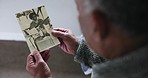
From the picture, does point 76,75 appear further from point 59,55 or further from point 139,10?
point 139,10

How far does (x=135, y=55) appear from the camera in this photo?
54 cm

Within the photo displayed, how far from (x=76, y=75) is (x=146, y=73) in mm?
781

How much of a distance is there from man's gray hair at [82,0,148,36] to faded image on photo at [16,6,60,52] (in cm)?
52

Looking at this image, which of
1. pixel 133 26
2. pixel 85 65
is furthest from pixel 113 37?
pixel 85 65

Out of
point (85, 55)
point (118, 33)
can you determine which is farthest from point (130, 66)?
point (85, 55)

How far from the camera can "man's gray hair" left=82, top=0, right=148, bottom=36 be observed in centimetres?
48

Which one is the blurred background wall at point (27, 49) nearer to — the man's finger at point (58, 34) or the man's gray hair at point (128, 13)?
the man's finger at point (58, 34)

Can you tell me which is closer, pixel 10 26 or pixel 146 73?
pixel 146 73

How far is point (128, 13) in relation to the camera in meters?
0.49

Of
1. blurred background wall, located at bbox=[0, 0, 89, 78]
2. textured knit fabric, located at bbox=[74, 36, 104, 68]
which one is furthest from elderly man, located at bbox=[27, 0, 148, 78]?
blurred background wall, located at bbox=[0, 0, 89, 78]

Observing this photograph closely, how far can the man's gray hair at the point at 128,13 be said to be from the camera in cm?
48

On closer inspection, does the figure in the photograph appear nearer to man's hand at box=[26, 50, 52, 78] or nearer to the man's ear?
man's hand at box=[26, 50, 52, 78]

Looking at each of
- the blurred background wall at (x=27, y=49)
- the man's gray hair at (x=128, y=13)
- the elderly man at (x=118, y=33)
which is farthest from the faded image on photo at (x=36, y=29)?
the man's gray hair at (x=128, y=13)

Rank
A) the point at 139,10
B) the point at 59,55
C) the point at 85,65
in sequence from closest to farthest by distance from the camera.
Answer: the point at 139,10, the point at 85,65, the point at 59,55
